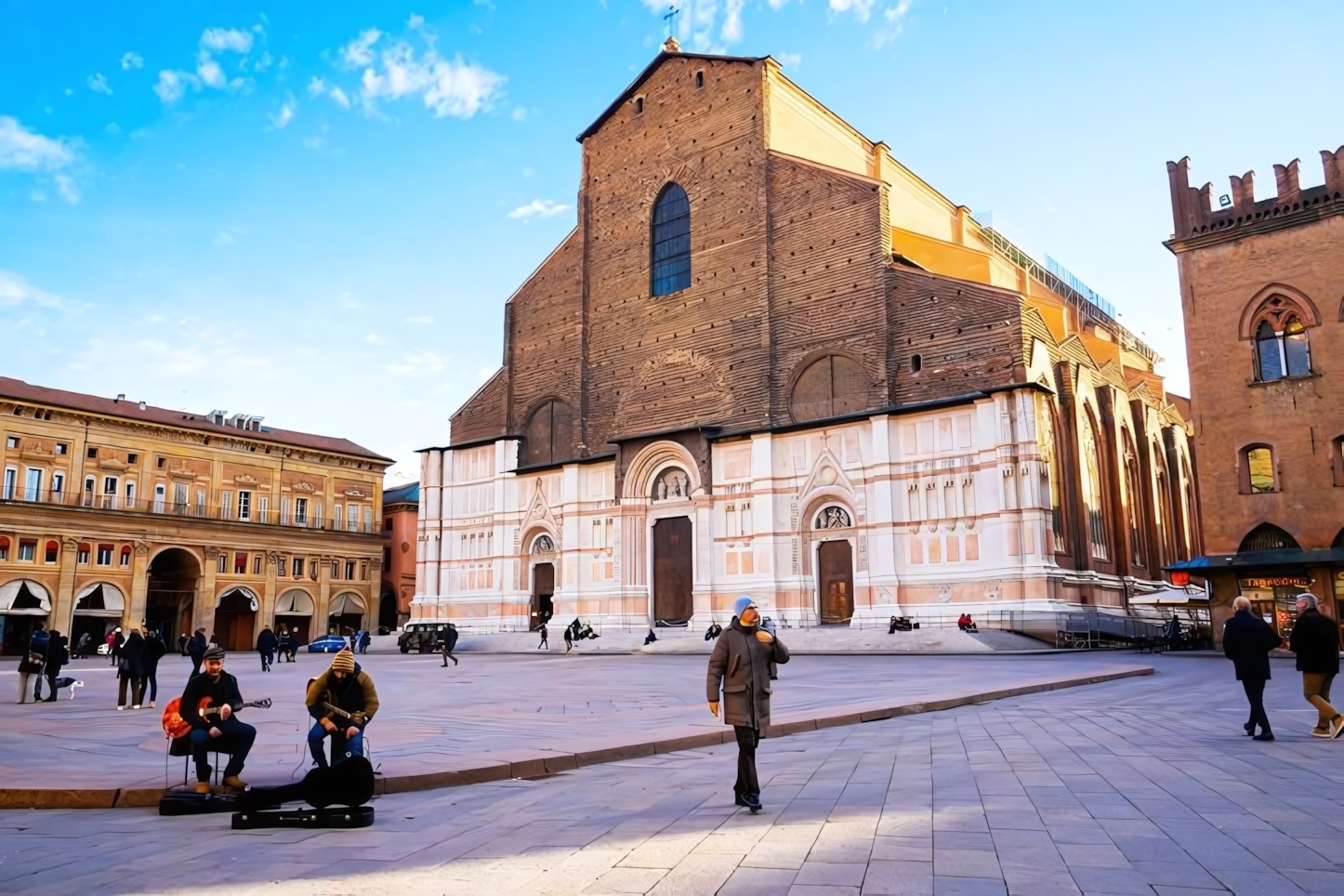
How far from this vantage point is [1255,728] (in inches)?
441

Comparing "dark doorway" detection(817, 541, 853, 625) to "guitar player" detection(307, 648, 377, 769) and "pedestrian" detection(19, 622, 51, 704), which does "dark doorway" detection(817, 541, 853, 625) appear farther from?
"guitar player" detection(307, 648, 377, 769)

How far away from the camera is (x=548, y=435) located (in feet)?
150

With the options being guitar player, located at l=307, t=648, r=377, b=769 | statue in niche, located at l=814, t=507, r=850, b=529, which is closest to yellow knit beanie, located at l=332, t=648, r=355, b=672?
guitar player, located at l=307, t=648, r=377, b=769

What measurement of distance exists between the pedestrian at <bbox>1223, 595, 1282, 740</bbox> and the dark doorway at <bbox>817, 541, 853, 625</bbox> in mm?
24513

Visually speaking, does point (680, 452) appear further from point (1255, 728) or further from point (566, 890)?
point (566, 890)

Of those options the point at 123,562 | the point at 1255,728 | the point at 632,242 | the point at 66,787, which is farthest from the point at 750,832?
the point at 123,562

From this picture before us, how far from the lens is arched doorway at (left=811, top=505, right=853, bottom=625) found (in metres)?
36.1

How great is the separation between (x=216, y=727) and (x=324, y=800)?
63.5 inches

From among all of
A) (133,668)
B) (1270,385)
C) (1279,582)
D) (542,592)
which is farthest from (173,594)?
(1270,385)

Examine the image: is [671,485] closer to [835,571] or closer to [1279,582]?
[835,571]

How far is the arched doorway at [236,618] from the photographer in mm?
55031

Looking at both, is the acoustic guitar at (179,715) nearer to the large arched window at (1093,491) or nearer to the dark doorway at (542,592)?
the large arched window at (1093,491)

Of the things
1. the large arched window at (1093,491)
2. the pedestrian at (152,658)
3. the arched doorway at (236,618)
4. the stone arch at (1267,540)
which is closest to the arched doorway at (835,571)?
the large arched window at (1093,491)

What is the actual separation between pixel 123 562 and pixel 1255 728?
51301 millimetres
